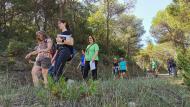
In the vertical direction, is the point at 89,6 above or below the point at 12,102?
above

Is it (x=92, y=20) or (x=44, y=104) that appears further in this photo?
(x=92, y=20)

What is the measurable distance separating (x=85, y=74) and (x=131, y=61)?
25082mm

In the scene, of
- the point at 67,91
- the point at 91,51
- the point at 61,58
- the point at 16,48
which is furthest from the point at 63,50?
the point at 16,48

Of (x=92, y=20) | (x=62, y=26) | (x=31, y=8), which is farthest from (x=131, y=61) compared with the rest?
(x=62, y=26)

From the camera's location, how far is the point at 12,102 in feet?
19.7

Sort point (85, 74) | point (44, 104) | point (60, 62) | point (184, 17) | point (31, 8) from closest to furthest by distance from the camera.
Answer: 1. point (44, 104)
2. point (60, 62)
3. point (85, 74)
4. point (31, 8)
5. point (184, 17)

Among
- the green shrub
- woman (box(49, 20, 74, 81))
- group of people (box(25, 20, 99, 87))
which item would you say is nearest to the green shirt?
group of people (box(25, 20, 99, 87))

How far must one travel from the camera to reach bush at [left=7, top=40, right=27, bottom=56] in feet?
67.9

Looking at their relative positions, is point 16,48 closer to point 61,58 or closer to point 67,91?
point 61,58

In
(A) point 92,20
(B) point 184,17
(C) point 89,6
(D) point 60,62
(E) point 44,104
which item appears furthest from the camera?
(B) point 184,17

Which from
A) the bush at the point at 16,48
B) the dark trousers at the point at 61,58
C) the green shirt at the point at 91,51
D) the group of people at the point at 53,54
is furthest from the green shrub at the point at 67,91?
the bush at the point at 16,48

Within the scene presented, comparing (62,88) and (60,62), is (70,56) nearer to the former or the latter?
(60,62)

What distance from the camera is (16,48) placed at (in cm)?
2100

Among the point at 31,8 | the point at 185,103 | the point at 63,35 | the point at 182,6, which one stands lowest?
the point at 185,103
